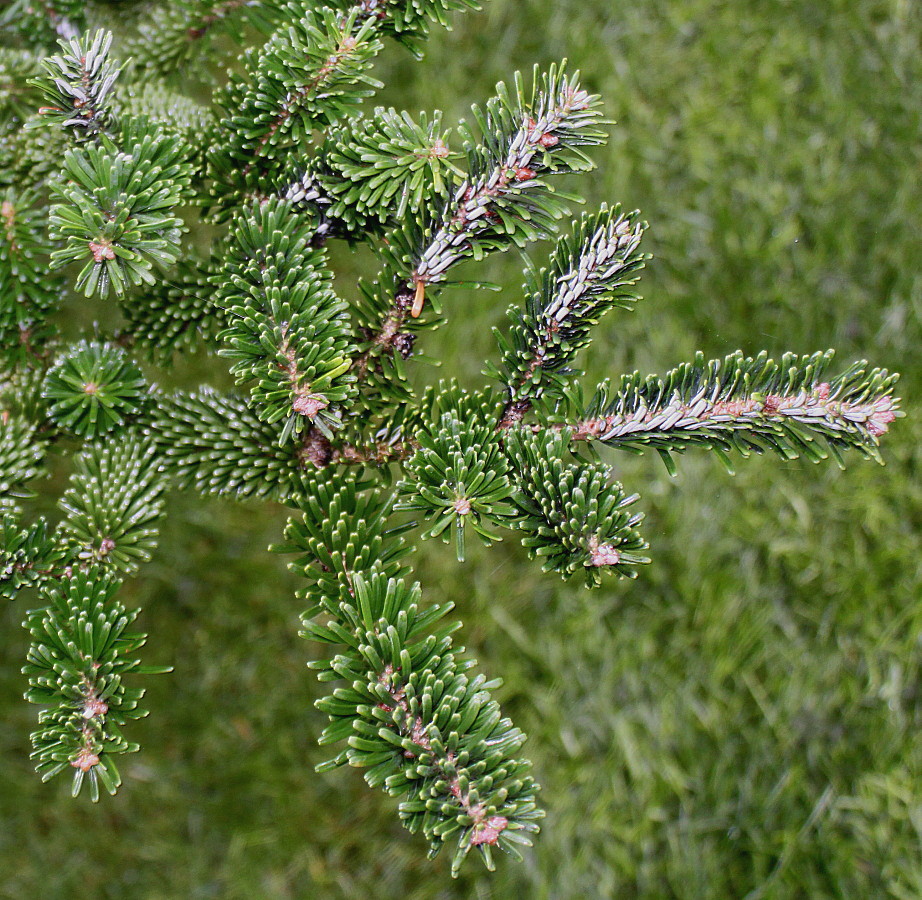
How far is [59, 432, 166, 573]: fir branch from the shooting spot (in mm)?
559

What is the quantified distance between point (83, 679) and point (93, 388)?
0.70ft

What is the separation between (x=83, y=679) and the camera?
480 millimetres

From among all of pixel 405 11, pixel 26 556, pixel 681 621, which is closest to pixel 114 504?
pixel 26 556

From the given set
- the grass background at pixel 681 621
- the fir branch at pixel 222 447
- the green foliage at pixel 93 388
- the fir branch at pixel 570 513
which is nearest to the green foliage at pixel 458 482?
the fir branch at pixel 570 513

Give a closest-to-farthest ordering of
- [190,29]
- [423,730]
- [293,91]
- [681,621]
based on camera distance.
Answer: [423,730] → [293,91] → [190,29] → [681,621]

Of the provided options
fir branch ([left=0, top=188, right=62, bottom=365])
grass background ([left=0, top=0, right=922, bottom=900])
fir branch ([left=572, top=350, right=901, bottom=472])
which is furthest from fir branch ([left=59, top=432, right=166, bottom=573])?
grass background ([left=0, top=0, right=922, bottom=900])

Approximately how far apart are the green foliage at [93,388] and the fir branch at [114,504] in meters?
0.02

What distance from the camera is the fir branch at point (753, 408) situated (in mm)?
518

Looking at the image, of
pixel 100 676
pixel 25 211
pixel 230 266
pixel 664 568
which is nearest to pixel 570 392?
pixel 230 266

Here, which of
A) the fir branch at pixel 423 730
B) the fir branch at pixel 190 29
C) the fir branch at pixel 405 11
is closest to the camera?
the fir branch at pixel 423 730

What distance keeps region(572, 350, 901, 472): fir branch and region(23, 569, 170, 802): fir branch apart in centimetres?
34

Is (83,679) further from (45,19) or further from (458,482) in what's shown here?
(45,19)

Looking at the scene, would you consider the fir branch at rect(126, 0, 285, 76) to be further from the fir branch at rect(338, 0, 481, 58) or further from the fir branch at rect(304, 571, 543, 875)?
the fir branch at rect(304, 571, 543, 875)

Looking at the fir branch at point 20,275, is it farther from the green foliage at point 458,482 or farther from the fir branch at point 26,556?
the green foliage at point 458,482
